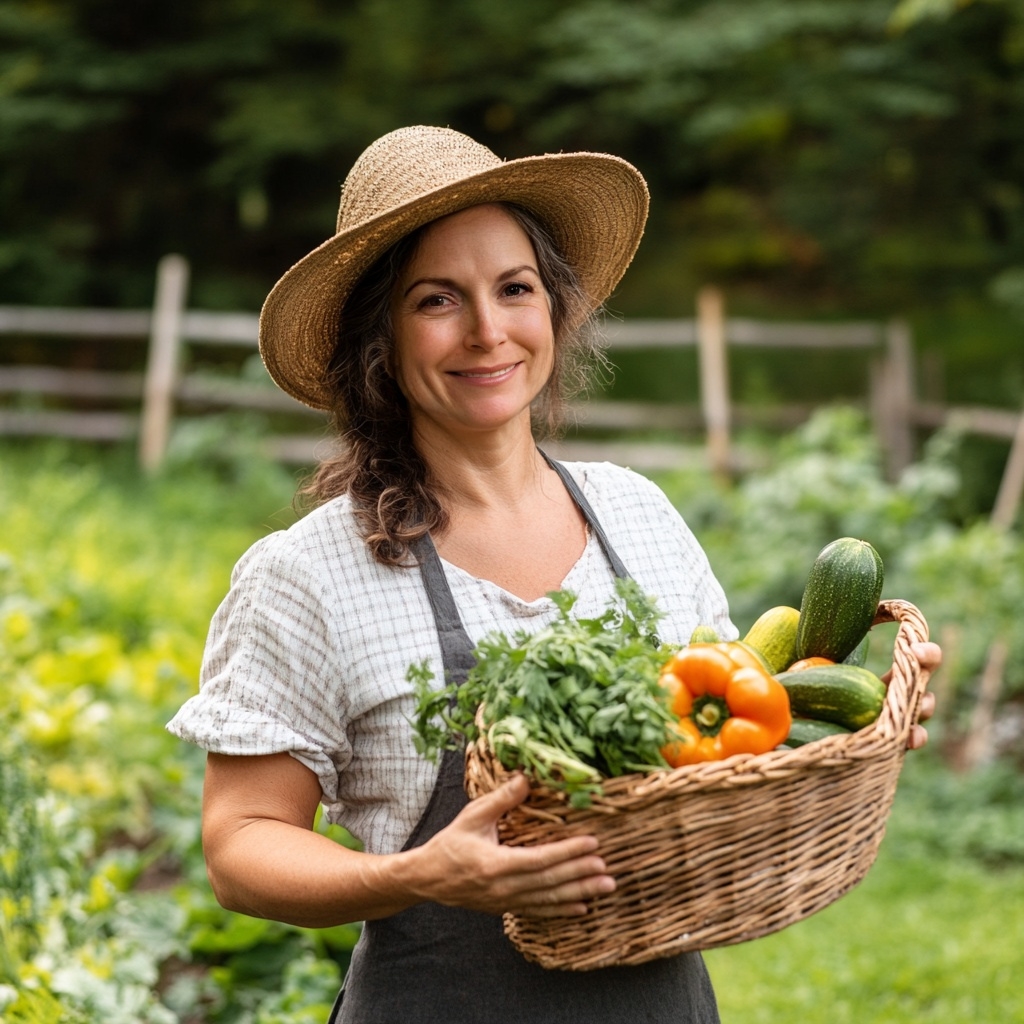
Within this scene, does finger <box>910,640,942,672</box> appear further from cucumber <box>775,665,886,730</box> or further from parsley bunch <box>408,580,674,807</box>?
parsley bunch <box>408,580,674,807</box>

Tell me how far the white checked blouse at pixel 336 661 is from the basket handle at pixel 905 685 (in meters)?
Result: 0.35

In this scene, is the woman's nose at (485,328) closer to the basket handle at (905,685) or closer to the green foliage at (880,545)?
the basket handle at (905,685)

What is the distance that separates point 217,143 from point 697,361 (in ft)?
20.5

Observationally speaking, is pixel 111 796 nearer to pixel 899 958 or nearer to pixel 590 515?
pixel 899 958

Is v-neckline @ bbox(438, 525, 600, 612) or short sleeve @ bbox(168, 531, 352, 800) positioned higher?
v-neckline @ bbox(438, 525, 600, 612)

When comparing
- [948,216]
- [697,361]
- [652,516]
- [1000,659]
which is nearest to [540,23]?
[697,361]

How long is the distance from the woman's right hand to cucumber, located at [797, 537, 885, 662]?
0.67 meters

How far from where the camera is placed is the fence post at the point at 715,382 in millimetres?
9055

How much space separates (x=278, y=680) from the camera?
1.88m

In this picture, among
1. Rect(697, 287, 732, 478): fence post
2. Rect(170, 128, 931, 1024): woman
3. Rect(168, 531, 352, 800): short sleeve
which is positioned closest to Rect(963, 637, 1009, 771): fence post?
Rect(697, 287, 732, 478): fence post

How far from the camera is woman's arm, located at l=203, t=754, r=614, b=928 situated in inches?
60.3

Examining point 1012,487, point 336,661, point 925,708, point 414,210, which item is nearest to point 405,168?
point 414,210

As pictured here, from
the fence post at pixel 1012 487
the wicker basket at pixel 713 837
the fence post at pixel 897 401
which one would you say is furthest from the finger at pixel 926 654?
the fence post at pixel 897 401

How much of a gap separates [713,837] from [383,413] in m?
0.94
